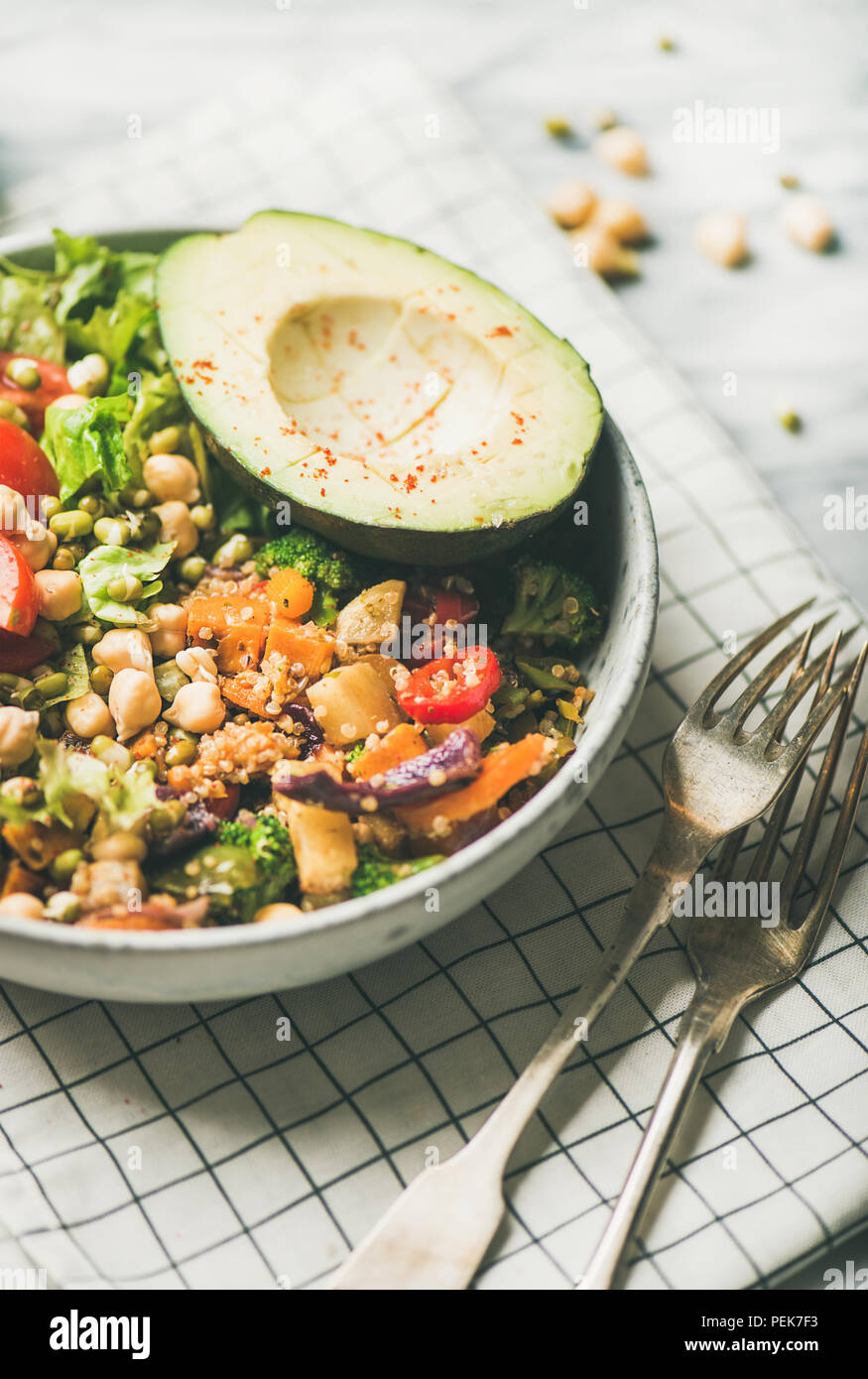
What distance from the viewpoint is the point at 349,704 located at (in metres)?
2.16

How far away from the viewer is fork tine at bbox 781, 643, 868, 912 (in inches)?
92.4

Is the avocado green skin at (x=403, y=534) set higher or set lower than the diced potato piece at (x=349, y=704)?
higher

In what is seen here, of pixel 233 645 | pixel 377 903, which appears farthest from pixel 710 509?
pixel 377 903

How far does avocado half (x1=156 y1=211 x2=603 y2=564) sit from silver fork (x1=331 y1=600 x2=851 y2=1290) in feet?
2.02

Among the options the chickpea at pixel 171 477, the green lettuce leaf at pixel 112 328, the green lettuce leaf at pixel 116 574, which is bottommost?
the green lettuce leaf at pixel 116 574

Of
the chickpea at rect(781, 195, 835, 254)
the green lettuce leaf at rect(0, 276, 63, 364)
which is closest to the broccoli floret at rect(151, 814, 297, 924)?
the green lettuce leaf at rect(0, 276, 63, 364)

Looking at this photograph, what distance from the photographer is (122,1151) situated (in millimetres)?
2107

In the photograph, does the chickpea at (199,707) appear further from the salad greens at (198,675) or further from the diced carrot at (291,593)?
the diced carrot at (291,593)

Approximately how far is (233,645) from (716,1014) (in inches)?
48.1

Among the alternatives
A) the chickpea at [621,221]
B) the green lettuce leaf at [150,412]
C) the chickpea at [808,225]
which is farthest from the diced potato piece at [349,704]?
the chickpea at [808,225]

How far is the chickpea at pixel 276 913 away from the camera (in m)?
2.00

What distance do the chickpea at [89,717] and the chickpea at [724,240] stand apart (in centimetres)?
276

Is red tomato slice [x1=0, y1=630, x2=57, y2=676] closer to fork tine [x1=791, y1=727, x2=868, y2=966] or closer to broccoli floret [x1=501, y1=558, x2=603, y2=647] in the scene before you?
broccoli floret [x1=501, y1=558, x2=603, y2=647]

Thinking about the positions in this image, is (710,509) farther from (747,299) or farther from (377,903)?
(377,903)
